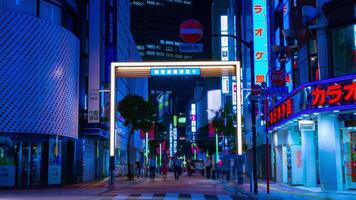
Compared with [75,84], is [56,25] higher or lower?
higher

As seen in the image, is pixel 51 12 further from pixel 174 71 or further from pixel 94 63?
pixel 174 71

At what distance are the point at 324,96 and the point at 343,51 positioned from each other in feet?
8.08

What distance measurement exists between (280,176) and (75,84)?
1491cm

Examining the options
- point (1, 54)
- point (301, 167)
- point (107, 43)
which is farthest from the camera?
point (107, 43)

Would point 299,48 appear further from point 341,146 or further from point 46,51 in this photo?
point 46,51

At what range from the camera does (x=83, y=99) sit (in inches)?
1591

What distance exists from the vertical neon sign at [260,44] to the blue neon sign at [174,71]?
16093 mm

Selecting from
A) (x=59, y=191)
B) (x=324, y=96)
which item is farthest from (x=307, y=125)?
(x=59, y=191)

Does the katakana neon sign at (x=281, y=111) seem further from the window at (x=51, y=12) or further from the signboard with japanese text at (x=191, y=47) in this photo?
the window at (x=51, y=12)

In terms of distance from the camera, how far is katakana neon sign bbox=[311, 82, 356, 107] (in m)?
23.4

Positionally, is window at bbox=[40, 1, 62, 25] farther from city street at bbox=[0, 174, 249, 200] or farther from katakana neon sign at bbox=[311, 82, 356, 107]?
katakana neon sign at bbox=[311, 82, 356, 107]

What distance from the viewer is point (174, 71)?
105 ft

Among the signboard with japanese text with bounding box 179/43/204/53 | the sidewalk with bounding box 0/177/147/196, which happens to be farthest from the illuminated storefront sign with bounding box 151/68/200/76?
the signboard with japanese text with bounding box 179/43/204/53

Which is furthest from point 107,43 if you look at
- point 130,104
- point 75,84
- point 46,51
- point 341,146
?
point 341,146
